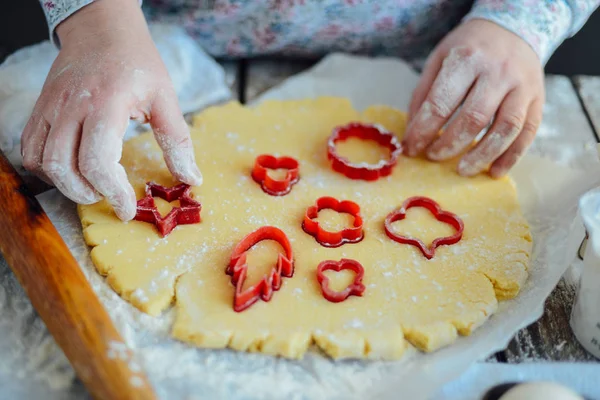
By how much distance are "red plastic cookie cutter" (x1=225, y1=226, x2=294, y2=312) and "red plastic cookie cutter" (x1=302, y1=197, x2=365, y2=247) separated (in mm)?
63

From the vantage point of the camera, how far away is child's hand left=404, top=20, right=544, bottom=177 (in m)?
1.25

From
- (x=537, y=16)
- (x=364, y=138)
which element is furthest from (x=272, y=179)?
(x=537, y=16)

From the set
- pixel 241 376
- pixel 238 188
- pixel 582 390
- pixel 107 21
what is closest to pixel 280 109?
pixel 238 188

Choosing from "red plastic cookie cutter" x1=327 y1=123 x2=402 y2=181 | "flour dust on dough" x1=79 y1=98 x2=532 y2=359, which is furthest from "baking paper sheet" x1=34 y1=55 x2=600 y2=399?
"red plastic cookie cutter" x1=327 y1=123 x2=402 y2=181

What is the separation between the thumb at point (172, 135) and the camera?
1.09 metres

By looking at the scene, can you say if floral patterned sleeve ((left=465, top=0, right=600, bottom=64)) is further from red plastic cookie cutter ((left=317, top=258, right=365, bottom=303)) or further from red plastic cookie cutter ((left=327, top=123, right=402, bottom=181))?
red plastic cookie cutter ((left=317, top=258, right=365, bottom=303))

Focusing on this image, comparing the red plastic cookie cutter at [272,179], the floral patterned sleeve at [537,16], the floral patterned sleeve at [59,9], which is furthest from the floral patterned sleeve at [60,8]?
the floral patterned sleeve at [537,16]

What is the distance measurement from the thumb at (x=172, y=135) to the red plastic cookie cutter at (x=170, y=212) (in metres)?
0.04

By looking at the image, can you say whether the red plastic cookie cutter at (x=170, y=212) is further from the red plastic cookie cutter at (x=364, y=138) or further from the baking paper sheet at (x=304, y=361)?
the red plastic cookie cutter at (x=364, y=138)

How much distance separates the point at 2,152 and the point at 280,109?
23.1 inches

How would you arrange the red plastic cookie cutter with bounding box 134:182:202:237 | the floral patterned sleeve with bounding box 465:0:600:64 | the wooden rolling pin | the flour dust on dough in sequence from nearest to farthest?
1. the wooden rolling pin
2. the flour dust on dough
3. the red plastic cookie cutter with bounding box 134:182:202:237
4. the floral patterned sleeve with bounding box 465:0:600:64

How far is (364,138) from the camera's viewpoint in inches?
54.7

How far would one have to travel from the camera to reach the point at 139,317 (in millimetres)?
989

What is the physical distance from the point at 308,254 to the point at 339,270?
0.06 metres
